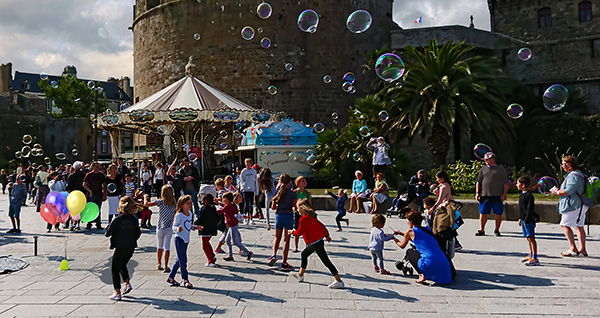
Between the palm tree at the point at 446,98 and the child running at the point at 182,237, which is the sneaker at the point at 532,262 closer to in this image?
the child running at the point at 182,237

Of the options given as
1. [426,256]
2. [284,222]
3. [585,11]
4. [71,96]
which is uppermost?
[585,11]

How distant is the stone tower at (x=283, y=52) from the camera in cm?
2844

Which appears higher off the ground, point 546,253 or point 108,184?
point 108,184

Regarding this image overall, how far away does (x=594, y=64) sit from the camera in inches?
963

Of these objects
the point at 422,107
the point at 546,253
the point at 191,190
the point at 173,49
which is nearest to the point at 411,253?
the point at 546,253

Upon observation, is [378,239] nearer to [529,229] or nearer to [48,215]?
[529,229]

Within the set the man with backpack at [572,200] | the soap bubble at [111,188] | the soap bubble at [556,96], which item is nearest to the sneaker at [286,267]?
the man with backpack at [572,200]

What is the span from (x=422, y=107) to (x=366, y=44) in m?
10.2

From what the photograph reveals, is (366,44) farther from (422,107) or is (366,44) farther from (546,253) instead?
(546,253)

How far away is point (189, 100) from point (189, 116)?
4.18ft

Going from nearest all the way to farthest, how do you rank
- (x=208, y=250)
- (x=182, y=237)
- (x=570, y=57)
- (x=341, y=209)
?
(x=182, y=237) < (x=208, y=250) < (x=341, y=209) < (x=570, y=57)

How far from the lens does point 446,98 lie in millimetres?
19500

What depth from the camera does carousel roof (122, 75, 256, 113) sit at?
1902 centimetres

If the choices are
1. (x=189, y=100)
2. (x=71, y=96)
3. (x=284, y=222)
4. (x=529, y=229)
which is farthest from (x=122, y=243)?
(x=71, y=96)
